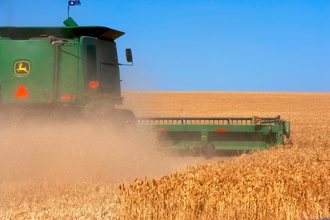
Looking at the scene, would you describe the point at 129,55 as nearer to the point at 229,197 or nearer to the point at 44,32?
the point at 44,32

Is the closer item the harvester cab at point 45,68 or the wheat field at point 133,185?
the wheat field at point 133,185

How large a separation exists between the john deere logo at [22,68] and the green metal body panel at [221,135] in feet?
9.72

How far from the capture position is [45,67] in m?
9.89

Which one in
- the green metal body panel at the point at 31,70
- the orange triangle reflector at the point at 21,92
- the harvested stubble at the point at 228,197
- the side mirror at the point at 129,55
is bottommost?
the harvested stubble at the point at 228,197

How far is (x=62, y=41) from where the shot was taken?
391 inches

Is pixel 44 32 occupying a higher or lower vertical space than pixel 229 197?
higher

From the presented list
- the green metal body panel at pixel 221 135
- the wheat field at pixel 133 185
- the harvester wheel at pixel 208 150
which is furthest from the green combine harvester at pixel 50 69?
the harvester wheel at pixel 208 150

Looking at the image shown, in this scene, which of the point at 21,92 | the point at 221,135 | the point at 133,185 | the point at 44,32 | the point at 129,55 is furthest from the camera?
the point at 221,135

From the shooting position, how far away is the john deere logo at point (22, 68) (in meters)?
9.89

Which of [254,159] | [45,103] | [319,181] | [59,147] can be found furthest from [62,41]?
[319,181]

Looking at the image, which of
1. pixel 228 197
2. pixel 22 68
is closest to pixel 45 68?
pixel 22 68

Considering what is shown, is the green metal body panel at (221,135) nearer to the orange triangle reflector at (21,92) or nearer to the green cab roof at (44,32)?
the green cab roof at (44,32)

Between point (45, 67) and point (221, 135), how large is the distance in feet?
13.4

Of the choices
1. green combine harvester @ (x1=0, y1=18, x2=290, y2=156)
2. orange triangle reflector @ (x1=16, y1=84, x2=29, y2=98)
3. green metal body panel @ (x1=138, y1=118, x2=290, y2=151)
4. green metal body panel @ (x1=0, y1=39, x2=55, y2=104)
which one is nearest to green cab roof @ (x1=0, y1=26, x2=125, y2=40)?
green combine harvester @ (x1=0, y1=18, x2=290, y2=156)
